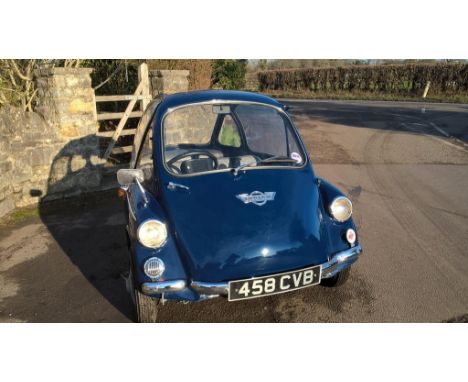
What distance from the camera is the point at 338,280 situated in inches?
142

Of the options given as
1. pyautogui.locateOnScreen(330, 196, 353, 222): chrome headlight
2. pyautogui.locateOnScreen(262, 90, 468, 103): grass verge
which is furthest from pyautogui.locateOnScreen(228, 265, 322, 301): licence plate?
pyautogui.locateOnScreen(262, 90, 468, 103): grass verge

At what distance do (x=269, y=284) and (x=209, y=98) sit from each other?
2.10 m

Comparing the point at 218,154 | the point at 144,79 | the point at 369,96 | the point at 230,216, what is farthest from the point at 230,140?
the point at 369,96

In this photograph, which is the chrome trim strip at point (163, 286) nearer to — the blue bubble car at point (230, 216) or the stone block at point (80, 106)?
the blue bubble car at point (230, 216)

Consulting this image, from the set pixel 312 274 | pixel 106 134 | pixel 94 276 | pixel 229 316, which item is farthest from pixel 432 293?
pixel 106 134

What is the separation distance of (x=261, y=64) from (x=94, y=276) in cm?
3692

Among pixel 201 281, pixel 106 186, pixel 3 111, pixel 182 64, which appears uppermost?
pixel 182 64

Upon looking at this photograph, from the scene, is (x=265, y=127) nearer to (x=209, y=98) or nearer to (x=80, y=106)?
(x=209, y=98)

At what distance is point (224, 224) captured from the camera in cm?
298

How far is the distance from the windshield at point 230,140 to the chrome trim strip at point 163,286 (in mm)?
1105

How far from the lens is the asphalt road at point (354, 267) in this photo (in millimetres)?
3355

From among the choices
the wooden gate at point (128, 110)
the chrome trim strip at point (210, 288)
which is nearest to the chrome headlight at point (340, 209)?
the chrome trim strip at point (210, 288)

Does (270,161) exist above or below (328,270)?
above

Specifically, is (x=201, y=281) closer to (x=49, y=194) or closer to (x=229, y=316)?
(x=229, y=316)
